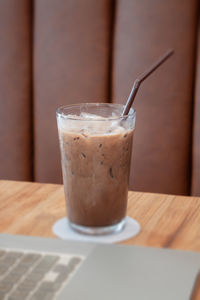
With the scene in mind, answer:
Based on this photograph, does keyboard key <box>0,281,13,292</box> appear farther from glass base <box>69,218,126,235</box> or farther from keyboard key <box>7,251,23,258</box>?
glass base <box>69,218,126,235</box>

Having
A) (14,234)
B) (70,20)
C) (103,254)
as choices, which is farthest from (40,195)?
(70,20)

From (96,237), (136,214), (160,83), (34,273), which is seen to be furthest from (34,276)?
(160,83)

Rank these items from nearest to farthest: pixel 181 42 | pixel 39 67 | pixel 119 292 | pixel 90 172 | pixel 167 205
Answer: pixel 119 292 < pixel 90 172 < pixel 167 205 < pixel 181 42 < pixel 39 67

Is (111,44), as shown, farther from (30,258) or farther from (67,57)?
(30,258)

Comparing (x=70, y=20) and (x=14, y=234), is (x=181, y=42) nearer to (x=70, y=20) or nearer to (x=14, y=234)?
(x=70, y=20)

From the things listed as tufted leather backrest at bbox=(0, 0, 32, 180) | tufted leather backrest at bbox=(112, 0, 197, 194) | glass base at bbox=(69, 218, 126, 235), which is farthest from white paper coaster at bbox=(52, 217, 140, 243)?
tufted leather backrest at bbox=(0, 0, 32, 180)
